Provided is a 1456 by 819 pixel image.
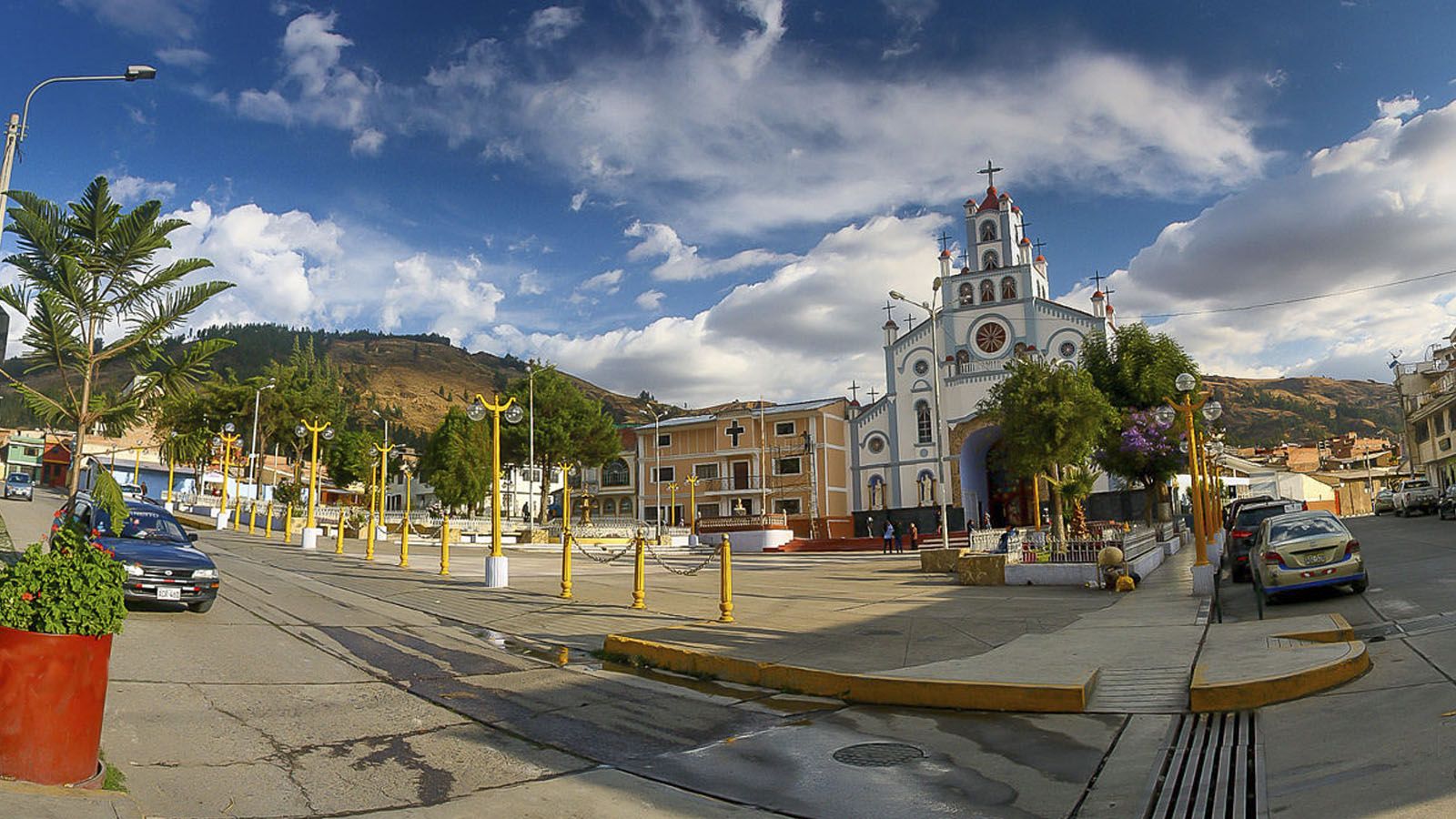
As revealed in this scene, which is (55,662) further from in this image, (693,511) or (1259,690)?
(693,511)

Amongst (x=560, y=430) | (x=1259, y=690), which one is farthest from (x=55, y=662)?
(x=560, y=430)

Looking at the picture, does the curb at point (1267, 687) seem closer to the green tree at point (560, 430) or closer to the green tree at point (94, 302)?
the green tree at point (94, 302)

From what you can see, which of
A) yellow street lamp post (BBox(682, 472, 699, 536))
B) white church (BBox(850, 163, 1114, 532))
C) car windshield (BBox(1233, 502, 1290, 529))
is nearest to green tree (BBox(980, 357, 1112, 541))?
car windshield (BBox(1233, 502, 1290, 529))

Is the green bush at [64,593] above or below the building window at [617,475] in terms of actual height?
below

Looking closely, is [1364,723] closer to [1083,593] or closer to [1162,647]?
[1162,647]

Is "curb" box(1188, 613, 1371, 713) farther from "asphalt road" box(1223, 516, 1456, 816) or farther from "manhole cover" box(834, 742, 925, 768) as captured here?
"manhole cover" box(834, 742, 925, 768)

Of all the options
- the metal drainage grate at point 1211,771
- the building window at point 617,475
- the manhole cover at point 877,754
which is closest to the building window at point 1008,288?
the building window at point 617,475

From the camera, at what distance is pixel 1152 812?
535 centimetres

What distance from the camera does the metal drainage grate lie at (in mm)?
5309

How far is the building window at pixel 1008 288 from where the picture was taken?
6203 cm

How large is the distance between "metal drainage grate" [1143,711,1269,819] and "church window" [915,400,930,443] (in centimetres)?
5450

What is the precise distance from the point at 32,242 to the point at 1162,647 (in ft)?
44.1

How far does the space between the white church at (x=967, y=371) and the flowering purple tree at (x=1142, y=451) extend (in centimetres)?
1642

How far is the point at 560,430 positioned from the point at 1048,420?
135ft
